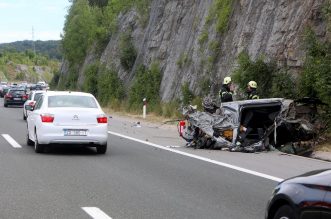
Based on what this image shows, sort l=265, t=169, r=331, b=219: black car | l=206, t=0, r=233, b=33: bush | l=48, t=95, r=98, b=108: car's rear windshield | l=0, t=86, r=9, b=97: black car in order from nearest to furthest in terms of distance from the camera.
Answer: l=265, t=169, r=331, b=219: black car → l=48, t=95, r=98, b=108: car's rear windshield → l=206, t=0, r=233, b=33: bush → l=0, t=86, r=9, b=97: black car

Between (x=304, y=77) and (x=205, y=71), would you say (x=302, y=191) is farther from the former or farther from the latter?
(x=205, y=71)

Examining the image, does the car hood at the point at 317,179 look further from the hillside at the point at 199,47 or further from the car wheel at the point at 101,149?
the hillside at the point at 199,47

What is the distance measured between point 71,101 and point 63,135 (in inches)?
43.9

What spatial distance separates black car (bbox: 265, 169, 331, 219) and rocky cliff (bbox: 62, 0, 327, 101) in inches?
660

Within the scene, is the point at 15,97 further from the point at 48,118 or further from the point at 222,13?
the point at 48,118

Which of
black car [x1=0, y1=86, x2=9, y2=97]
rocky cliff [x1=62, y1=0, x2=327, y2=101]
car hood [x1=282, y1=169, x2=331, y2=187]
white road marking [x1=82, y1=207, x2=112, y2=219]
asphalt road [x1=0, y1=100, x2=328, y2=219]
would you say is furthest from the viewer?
black car [x1=0, y1=86, x2=9, y2=97]

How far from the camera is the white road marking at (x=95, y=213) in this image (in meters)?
8.46

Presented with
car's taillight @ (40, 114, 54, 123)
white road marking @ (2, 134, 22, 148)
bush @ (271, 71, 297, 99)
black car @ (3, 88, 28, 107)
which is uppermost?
bush @ (271, 71, 297, 99)

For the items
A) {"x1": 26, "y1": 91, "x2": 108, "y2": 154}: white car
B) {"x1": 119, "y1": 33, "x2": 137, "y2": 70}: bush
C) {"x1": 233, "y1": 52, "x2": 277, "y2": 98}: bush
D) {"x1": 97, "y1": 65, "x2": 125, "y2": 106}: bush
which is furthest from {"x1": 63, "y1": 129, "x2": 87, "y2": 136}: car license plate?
{"x1": 119, "y1": 33, "x2": 137, "y2": 70}: bush

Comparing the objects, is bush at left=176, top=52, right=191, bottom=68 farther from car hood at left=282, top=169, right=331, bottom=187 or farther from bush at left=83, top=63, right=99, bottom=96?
car hood at left=282, top=169, right=331, bottom=187

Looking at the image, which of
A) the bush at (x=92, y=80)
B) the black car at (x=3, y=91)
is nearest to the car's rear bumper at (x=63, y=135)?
the bush at (x=92, y=80)

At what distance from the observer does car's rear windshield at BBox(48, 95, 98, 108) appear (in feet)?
53.7

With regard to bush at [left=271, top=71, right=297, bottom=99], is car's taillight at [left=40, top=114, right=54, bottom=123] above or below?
below

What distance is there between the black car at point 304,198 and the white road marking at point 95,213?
281 centimetres
